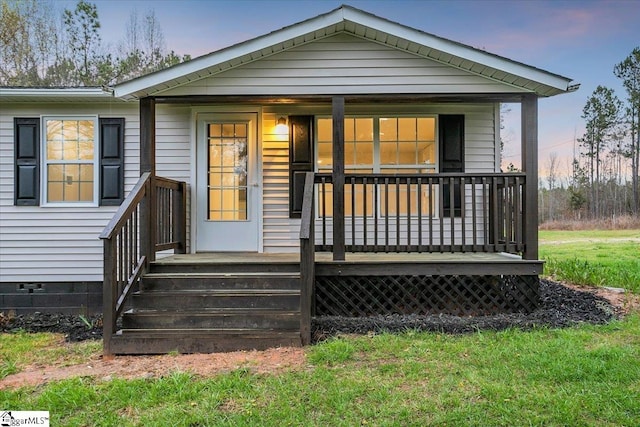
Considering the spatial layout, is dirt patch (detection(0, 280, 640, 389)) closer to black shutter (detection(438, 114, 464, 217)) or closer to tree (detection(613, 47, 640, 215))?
black shutter (detection(438, 114, 464, 217))

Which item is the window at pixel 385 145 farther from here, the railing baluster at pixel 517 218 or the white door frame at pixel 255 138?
the railing baluster at pixel 517 218

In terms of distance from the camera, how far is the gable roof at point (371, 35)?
4844mm

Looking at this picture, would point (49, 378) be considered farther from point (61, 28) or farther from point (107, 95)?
point (61, 28)

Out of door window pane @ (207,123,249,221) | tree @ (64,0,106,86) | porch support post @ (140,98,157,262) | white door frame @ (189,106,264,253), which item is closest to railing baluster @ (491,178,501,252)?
white door frame @ (189,106,264,253)

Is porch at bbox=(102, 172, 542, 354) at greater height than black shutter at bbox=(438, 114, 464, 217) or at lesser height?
lesser

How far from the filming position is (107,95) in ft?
19.6

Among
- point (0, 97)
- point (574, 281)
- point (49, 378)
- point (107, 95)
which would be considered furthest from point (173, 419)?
point (574, 281)

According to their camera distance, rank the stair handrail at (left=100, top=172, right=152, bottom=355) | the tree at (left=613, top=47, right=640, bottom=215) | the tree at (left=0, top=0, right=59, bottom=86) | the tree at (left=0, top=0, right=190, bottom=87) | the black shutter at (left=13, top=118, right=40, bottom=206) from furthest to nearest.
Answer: the tree at (left=613, top=47, right=640, bottom=215)
the tree at (left=0, top=0, right=190, bottom=87)
the tree at (left=0, top=0, right=59, bottom=86)
the black shutter at (left=13, top=118, right=40, bottom=206)
the stair handrail at (left=100, top=172, right=152, bottom=355)

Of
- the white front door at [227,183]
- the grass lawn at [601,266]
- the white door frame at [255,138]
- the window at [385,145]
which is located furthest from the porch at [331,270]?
the grass lawn at [601,266]

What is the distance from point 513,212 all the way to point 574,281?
10.8 feet

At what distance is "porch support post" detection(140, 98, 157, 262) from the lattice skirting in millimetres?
2002

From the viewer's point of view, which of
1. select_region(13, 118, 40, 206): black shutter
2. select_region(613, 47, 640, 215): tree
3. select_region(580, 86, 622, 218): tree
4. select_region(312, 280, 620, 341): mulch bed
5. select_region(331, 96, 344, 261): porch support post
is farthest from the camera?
select_region(580, 86, 622, 218): tree

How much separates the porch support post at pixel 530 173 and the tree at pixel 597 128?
74.2 feet

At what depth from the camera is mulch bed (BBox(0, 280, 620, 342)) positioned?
452 cm
